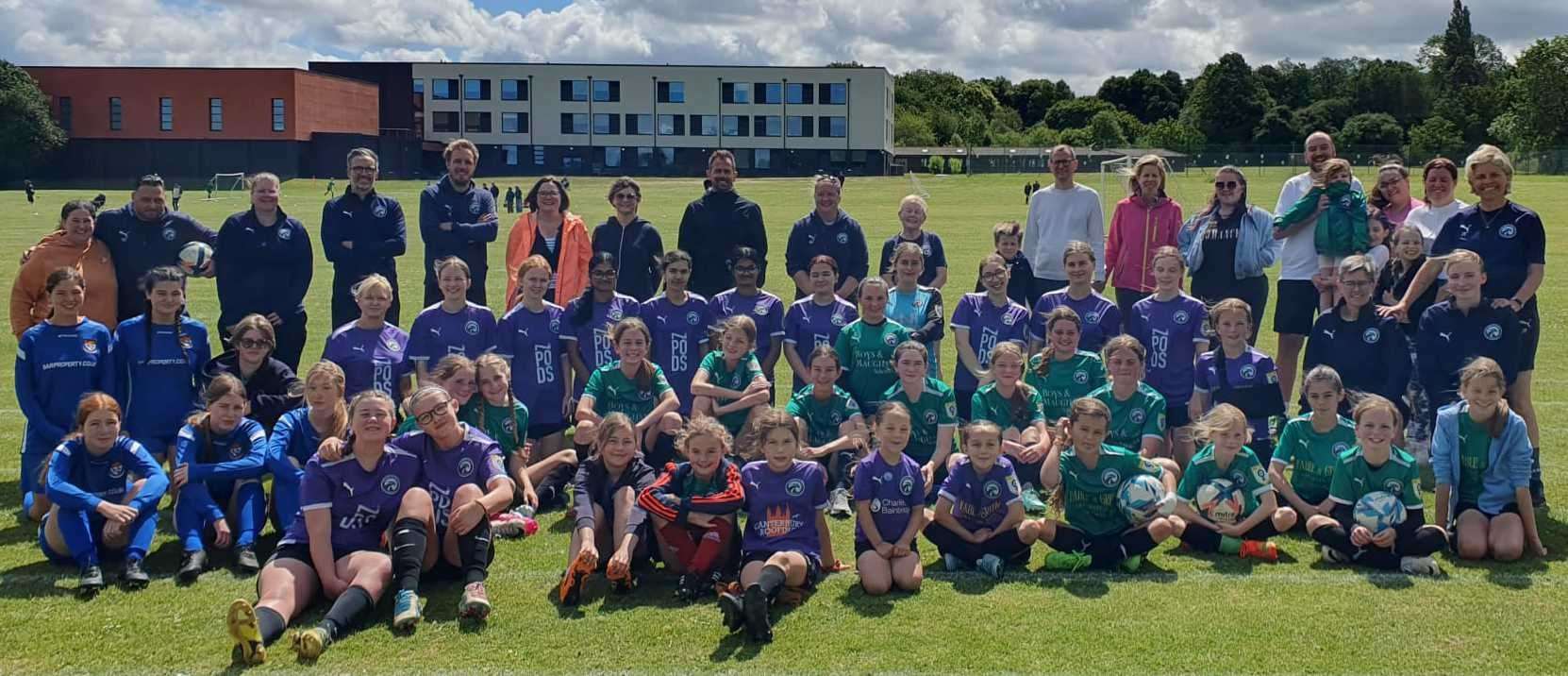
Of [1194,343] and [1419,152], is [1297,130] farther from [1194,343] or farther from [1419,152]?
[1194,343]

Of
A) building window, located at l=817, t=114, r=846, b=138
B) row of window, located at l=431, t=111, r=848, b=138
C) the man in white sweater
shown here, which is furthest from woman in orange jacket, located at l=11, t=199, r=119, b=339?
building window, located at l=817, t=114, r=846, b=138

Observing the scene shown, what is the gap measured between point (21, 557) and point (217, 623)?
64.6 inches

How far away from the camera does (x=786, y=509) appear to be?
5.61m

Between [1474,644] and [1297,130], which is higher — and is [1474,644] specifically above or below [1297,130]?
below

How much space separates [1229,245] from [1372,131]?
87784mm

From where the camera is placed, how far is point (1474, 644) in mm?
4789

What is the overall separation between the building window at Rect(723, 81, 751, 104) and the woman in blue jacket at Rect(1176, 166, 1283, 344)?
2917 inches

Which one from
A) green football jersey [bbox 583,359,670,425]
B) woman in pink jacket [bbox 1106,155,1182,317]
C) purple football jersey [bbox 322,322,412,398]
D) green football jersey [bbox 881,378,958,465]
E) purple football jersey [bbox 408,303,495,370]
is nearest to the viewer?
green football jersey [bbox 881,378,958,465]

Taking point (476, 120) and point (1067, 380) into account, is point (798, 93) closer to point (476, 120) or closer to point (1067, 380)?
point (476, 120)

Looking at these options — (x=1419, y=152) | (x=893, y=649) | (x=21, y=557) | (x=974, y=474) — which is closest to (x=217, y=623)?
(x=21, y=557)

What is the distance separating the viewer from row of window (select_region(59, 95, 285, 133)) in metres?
65.8

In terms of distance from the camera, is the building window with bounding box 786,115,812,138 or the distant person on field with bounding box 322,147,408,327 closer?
the distant person on field with bounding box 322,147,408,327

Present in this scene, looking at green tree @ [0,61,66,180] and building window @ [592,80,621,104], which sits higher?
building window @ [592,80,621,104]

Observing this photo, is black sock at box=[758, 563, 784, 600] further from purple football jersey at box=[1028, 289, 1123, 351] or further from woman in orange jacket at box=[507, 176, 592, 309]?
woman in orange jacket at box=[507, 176, 592, 309]
